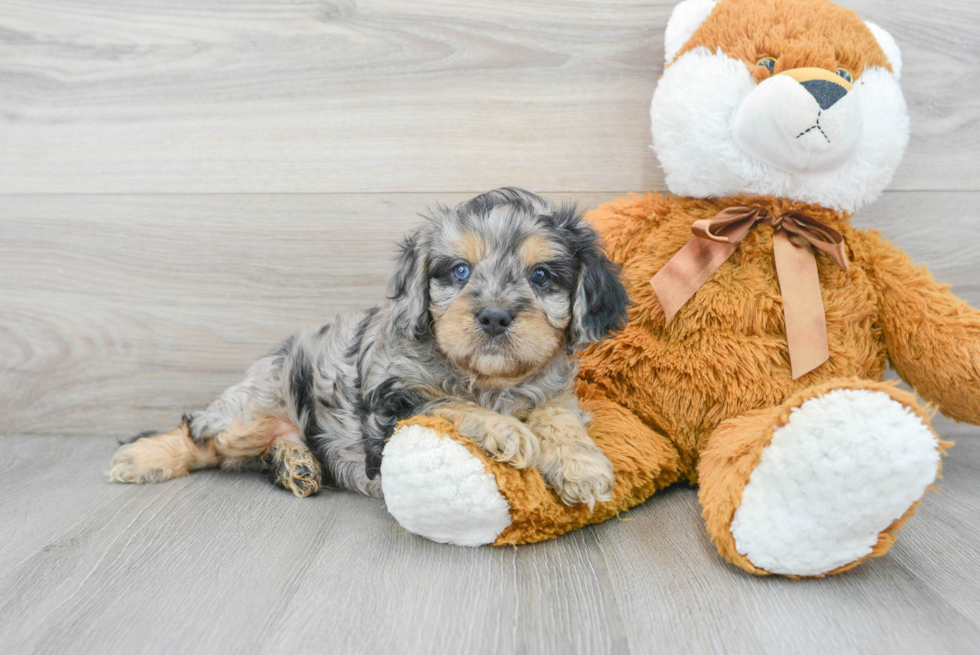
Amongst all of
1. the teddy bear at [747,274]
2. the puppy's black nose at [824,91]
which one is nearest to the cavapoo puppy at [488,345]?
the teddy bear at [747,274]

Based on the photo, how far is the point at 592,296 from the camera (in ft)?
5.58

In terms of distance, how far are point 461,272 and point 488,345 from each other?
0.24 m

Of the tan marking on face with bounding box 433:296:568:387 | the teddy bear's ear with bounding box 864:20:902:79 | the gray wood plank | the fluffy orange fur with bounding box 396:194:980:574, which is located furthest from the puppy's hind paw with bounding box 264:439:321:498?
the teddy bear's ear with bounding box 864:20:902:79

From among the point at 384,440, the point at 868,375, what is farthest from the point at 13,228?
the point at 868,375

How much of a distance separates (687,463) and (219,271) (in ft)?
5.68

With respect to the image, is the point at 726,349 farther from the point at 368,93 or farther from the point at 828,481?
the point at 368,93

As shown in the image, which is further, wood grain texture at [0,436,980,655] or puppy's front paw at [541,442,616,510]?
puppy's front paw at [541,442,616,510]

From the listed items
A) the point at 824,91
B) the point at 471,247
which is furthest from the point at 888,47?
the point at 471,247

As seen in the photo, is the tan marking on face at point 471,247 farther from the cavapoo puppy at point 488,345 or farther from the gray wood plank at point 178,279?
the gray wood plank at point 178,279

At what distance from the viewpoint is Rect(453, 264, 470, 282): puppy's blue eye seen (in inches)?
66.7

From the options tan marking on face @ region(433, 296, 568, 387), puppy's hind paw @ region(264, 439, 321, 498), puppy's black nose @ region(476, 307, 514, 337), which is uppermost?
puppy's black nose @ region(476, 307, 514, 337)

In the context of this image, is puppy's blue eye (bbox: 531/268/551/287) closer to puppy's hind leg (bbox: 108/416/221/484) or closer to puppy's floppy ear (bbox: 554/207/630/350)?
puppy's floppy ear (bbox: 554/207/630/350)

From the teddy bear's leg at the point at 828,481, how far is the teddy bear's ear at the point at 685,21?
1177 mm

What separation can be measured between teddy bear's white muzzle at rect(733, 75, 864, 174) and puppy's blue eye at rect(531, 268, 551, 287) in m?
Result: 0.65
